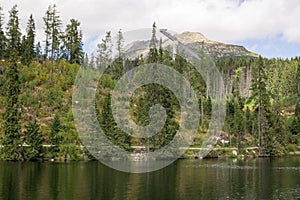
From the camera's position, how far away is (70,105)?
236ft

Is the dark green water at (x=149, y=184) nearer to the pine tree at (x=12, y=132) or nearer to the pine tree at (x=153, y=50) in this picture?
the pine tree at (x=12, y=132)

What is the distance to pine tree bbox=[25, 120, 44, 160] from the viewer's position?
5525 centimetres

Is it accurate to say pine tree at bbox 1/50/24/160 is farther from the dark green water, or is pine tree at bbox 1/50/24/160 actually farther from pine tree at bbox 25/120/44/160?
the dark green water

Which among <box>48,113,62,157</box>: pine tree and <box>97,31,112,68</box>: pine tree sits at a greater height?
<box>97,31,112,68</box>: pine tree

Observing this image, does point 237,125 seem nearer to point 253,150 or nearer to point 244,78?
point 253,150

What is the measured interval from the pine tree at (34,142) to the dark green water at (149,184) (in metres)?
9.43

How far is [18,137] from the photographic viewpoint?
2211 inches

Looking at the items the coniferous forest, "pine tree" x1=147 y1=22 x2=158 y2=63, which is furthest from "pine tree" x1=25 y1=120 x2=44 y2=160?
"pine tree" x1=147 y1=22 x2=158 y2=63

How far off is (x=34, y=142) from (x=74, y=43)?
38354 mm

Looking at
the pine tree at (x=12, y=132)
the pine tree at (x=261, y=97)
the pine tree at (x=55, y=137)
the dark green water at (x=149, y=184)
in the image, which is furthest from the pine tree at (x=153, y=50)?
the dark green water at (x=149, y=184)

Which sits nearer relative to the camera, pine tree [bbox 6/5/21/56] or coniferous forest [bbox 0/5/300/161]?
coniferous forest [bbox 0/5/300/161]

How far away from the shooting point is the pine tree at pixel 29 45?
82.2 metres

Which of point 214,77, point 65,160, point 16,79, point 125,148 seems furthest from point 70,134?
point 214,77

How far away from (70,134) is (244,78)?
108 m
